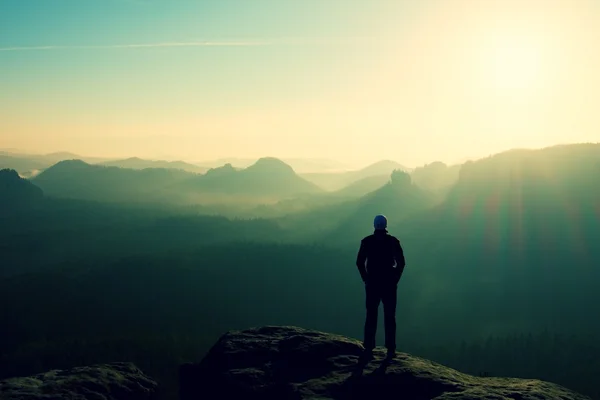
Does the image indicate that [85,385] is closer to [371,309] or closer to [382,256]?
[371,309]

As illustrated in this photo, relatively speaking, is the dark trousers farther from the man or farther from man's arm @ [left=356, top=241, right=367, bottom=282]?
man's arm @ [left=356, top=241, right=367, bottom=282]

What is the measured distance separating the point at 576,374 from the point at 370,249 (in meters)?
156

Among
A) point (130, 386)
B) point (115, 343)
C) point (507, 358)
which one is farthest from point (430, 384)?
point (507, 358)

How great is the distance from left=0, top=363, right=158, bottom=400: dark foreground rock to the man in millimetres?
8304

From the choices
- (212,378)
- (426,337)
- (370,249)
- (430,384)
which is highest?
(370,249)

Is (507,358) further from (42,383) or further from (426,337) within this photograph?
(42,383)

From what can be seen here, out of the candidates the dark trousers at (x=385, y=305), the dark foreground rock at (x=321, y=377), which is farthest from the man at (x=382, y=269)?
the dark foreground rock at (x=321, y=377)

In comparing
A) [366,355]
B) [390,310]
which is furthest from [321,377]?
[390,310]

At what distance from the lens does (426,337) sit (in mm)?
199500

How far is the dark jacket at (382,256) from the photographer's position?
1320 cm

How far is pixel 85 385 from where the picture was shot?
46.9ft

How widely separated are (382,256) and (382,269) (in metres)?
0.38

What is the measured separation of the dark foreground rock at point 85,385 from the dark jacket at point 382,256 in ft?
29.7

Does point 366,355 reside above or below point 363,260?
below
